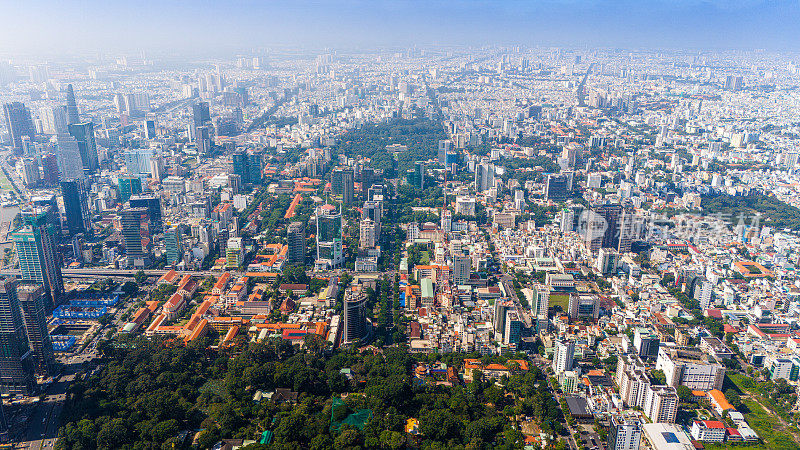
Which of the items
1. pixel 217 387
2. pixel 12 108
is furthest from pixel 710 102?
pixel 12 108

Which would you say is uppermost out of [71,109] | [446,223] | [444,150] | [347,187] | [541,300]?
[71,109]

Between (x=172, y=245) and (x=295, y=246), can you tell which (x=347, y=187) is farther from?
(x=172, y=245)

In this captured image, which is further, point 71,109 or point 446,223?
point 71,109

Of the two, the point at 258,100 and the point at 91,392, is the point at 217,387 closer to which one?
the point at 91,392

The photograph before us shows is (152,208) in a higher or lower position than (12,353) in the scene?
higher

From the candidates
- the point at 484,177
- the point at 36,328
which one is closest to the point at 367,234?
the point at 484,177

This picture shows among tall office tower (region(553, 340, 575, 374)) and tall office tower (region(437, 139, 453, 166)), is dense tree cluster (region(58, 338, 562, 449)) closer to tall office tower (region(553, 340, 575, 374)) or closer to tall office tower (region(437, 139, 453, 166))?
tall office tower (region(553, 340, 575, 374))
